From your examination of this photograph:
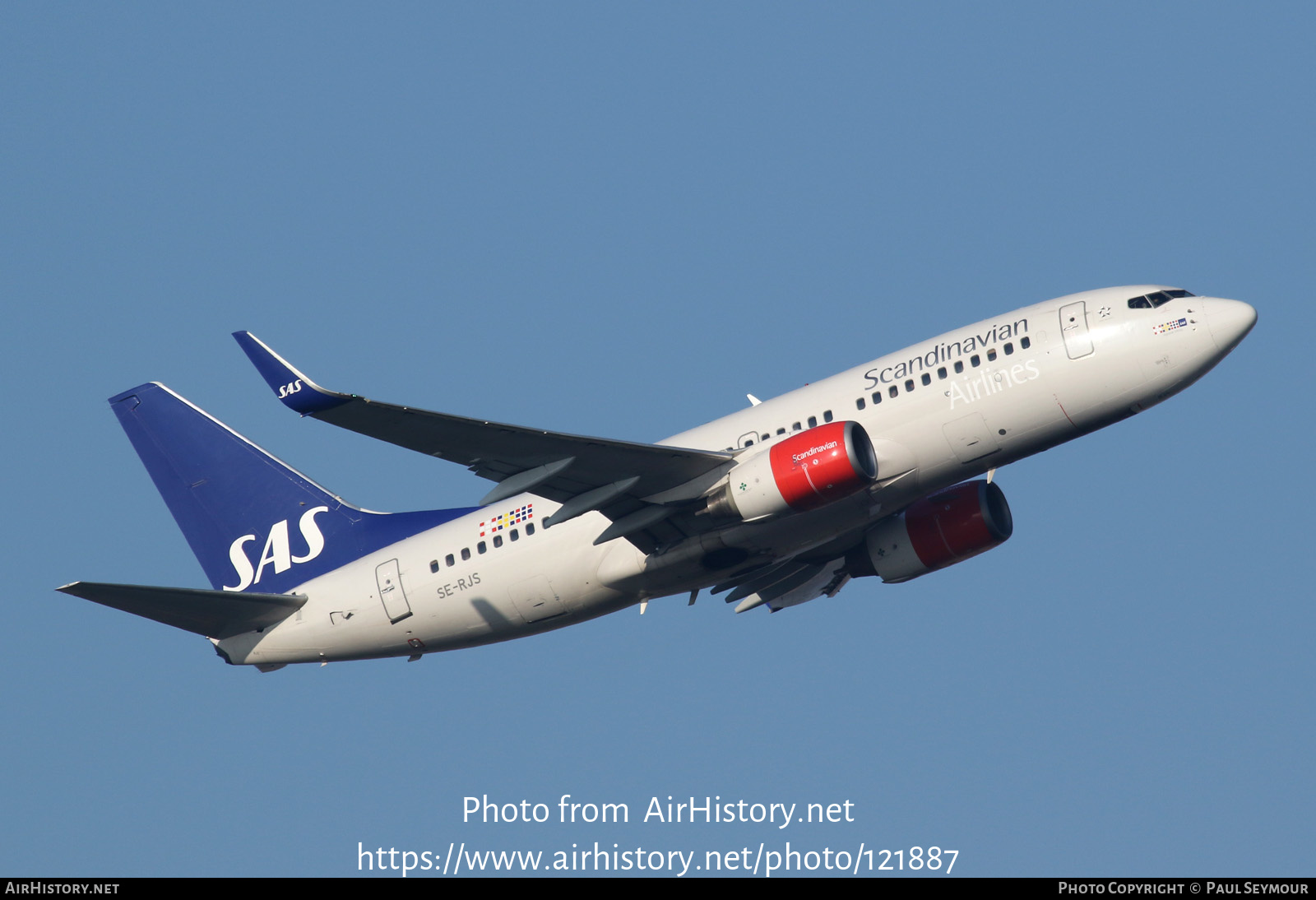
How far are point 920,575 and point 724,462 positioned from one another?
25.6 feet

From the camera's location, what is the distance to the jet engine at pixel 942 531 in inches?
1565

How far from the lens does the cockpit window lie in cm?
3547

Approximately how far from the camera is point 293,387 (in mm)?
30625

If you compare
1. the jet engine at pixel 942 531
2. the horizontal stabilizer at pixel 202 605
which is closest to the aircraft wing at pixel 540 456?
the jet engine at pixel 942 531

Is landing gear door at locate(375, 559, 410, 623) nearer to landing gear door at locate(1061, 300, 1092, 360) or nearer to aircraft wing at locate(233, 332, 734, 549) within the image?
aircraft wing at locate(233, 332, 734, 549)

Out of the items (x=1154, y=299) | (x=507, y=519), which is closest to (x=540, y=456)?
(x=507, y=519)

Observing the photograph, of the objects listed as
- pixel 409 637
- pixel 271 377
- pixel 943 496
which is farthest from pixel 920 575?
pixel 271 377

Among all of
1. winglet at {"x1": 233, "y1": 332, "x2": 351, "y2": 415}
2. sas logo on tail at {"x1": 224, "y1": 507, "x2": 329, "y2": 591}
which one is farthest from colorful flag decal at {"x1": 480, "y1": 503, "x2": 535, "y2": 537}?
winglet at {"x1": 233, "y1": 332, "x2": 351, "y2": 415}

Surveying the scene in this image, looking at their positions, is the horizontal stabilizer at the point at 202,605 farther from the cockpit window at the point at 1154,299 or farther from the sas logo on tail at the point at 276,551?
the cockpit window at the point at 1154,299

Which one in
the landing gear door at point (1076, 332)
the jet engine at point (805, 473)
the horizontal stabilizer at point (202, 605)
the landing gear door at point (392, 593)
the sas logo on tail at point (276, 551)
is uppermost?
the landing gear door at point (1076, 332)

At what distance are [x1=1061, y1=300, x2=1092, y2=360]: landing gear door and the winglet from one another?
54.7 feet

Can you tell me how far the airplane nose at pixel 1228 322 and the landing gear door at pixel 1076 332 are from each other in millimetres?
2761

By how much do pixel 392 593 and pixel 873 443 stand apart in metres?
13.4

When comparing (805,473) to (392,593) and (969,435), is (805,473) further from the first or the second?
(392,593)
